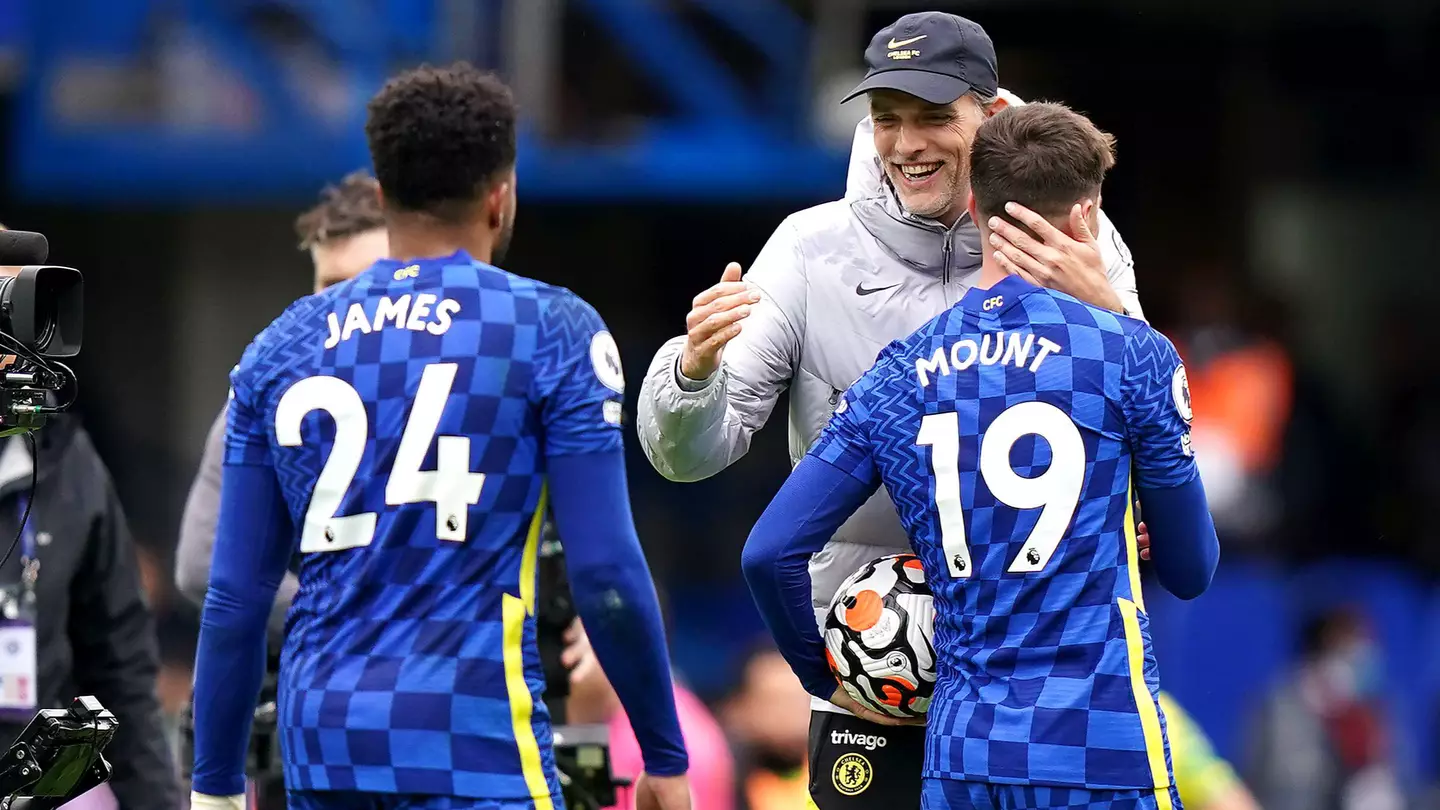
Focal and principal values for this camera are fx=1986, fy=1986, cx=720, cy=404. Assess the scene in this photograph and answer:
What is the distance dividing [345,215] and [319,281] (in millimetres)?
208

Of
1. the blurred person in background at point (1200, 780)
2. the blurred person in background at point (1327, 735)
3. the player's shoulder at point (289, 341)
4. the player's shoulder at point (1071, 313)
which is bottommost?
the blurred person in background at point (1327, 735)

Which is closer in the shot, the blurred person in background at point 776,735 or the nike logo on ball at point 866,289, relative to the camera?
the nike logo on ball at point 866,289

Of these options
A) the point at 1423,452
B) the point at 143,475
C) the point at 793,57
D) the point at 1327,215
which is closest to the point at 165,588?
the point at 143,475

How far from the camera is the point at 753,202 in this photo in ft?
35.1

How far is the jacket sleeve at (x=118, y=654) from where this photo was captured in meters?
4.61

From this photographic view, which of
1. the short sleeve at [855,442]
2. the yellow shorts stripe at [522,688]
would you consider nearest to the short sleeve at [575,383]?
the yellow shorts stripe at [522,688]

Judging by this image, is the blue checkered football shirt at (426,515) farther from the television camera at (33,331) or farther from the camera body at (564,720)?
the camera body at (564,720)

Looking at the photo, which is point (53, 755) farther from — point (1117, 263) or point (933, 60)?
point (1117, 263)

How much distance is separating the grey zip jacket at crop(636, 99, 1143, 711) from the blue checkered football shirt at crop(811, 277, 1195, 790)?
0.54 metres

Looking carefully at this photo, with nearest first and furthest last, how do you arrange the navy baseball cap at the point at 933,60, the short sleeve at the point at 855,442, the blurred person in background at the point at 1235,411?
the short sleeve at the point at 855,442, the navy baseball cap at the point at 933,60, the blurred person in background at the point at 1235,411

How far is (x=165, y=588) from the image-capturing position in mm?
10219

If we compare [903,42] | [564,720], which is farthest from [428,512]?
[564,720]

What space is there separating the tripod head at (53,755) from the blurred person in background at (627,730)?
1386 millimetres

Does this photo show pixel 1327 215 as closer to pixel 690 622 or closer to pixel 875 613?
pixel 690 622
